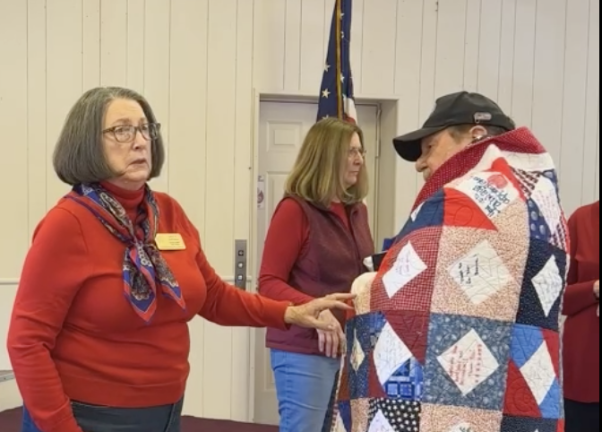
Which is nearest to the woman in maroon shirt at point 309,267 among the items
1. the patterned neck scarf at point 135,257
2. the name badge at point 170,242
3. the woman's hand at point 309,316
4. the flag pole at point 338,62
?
the woman's hand at point 309,316

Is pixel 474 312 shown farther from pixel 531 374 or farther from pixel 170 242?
pixel 170 242

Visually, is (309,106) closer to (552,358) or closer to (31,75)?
(31,75)

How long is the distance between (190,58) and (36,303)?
2368mm

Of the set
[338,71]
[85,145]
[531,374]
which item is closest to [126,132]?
[85,145]

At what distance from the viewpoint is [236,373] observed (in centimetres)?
367

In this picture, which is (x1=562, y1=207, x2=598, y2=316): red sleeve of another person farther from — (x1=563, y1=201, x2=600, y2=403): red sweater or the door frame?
the door frame

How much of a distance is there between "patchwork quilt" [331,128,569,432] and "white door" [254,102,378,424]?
2.53m

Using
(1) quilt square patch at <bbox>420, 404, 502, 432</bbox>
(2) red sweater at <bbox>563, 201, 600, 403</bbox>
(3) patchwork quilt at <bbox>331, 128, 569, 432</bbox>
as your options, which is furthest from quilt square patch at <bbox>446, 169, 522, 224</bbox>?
(2) red sweater at <bbox>563, 201, 600, 403</bbox>

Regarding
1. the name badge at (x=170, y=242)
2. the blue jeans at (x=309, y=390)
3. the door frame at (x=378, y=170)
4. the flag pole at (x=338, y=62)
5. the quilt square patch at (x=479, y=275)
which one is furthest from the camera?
the door frame at (x=378, y=170)

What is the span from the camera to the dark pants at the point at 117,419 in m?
1.41

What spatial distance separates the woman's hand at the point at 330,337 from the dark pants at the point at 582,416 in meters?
0.96

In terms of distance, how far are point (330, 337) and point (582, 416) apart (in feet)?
3.49

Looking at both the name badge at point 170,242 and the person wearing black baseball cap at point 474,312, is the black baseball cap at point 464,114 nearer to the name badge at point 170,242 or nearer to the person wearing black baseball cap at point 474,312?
the person wearing black baseball cap at point 474,312

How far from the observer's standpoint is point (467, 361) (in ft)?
3.87
